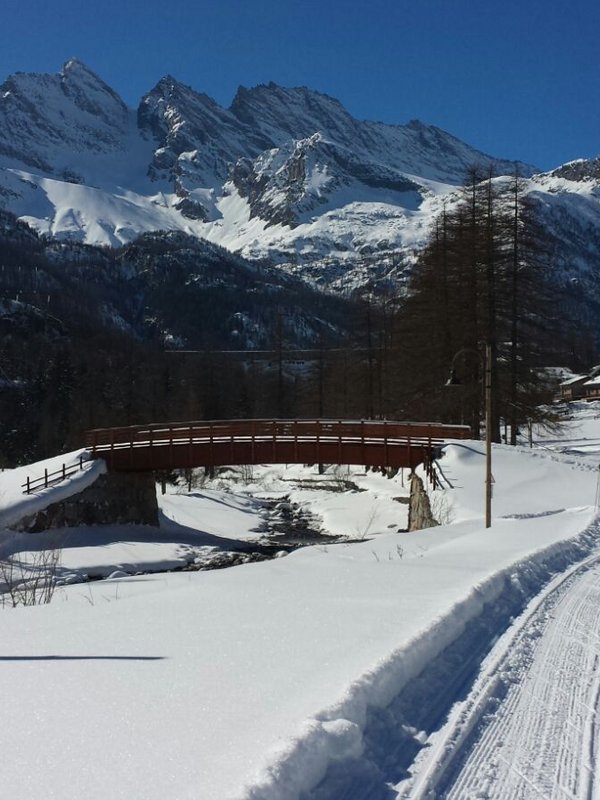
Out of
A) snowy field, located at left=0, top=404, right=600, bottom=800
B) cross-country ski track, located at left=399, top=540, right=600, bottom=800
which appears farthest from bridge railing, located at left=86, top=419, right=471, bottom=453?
cross-country ski track, located at left=399, top=540, right=600, bottom=800

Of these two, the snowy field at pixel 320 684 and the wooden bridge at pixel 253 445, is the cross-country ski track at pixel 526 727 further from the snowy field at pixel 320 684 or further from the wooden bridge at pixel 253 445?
the wooden bridge at pixel 253 445

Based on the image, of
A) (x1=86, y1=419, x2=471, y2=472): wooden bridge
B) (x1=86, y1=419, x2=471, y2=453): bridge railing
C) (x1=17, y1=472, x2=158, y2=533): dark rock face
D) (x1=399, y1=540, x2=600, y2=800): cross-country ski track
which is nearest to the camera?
(x1=399, y1=540, x2=600, y2=800): cross-country ski track

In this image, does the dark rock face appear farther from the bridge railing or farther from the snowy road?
the snowy road

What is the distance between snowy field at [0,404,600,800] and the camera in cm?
389

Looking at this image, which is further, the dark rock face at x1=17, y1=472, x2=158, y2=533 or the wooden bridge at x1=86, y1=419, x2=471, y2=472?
the wooden bridge at x1=86, y1=419, x2=471, y2=472

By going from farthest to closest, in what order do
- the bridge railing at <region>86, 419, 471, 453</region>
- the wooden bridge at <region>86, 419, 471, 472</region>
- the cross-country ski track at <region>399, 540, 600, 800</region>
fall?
the wooden bridge at <region>86, 419, 471, 472</region>, the bridge railing at <region>86, 419, 471, 453</region>, the cross-country ski track at <region>399, 540, 600, 800</region>

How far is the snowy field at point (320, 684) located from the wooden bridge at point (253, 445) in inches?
647

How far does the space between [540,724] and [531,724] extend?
0.22 ft

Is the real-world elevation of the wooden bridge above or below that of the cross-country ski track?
above

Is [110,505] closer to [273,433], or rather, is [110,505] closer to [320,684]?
[273,433]

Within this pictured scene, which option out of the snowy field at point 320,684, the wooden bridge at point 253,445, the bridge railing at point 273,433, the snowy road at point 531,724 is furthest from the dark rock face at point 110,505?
the snowy road at point 531,724

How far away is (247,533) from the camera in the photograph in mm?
32344

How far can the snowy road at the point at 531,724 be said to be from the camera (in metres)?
4.19

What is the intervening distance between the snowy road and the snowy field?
2 cm
